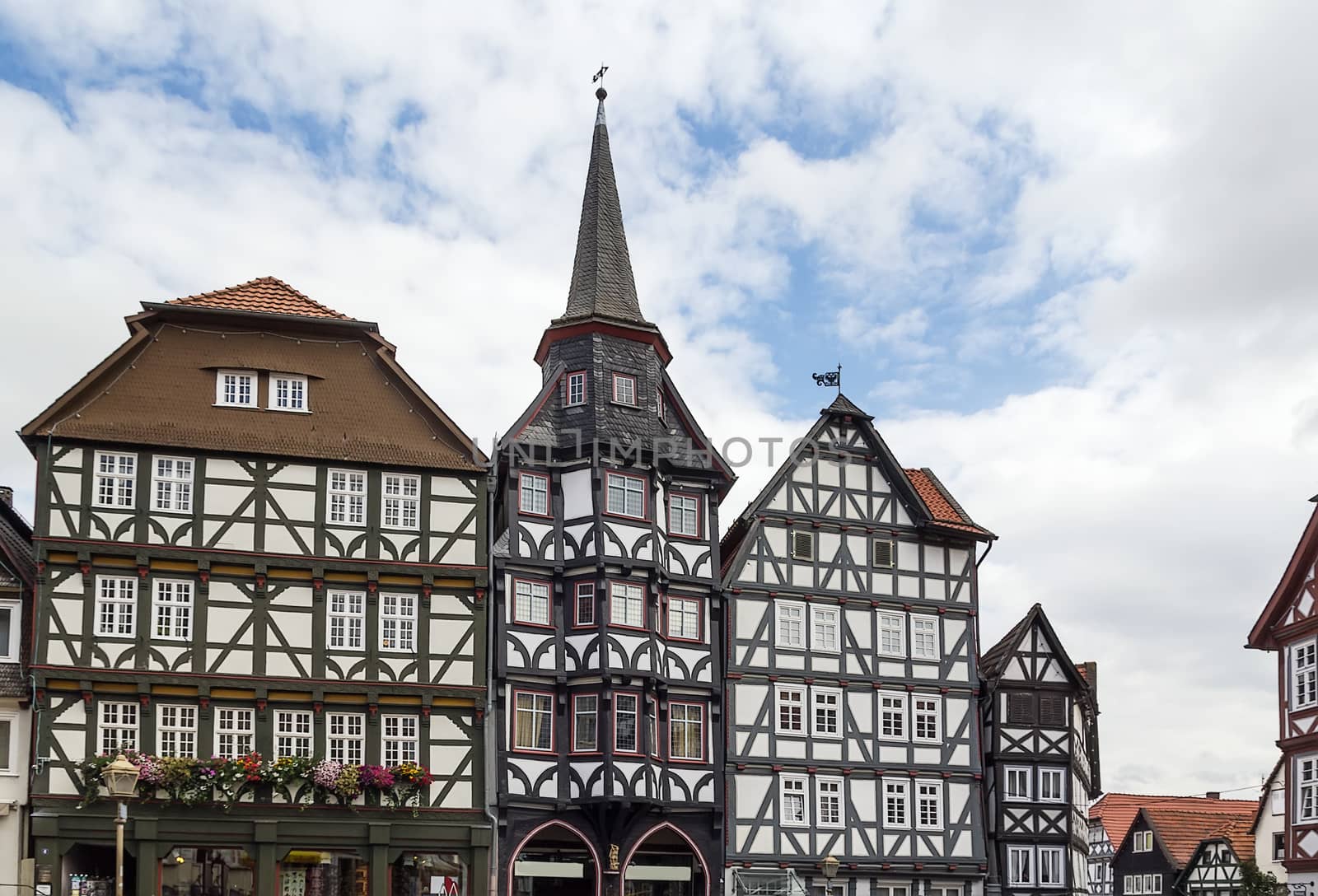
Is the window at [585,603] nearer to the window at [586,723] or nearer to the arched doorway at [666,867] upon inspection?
the window at [586,723]

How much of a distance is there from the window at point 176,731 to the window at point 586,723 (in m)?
8.76

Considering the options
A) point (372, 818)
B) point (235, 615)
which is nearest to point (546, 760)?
point (372, 818)

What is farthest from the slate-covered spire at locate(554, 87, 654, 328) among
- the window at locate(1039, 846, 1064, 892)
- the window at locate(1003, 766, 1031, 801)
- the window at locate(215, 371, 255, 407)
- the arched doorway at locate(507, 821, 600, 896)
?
the window at locate(1039, 846, 1064, 892)

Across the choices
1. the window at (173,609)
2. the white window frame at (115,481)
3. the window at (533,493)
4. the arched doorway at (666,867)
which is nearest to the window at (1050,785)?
the arched doorway at (666,867)

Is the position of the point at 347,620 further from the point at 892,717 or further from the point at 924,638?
the point at 924,638

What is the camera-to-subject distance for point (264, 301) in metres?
40.4

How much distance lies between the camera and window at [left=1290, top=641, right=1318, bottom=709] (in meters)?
39.8

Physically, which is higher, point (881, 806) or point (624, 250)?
point (624, 250)

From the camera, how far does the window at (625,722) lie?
39.4 metres

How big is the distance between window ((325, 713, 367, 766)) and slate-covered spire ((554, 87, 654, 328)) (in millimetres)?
11606

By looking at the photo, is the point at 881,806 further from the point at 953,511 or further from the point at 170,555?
the point at 170,555

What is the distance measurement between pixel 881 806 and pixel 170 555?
18863mm

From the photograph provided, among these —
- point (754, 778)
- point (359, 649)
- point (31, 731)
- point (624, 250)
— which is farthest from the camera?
point (624, 250)

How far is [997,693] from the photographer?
149 ft
